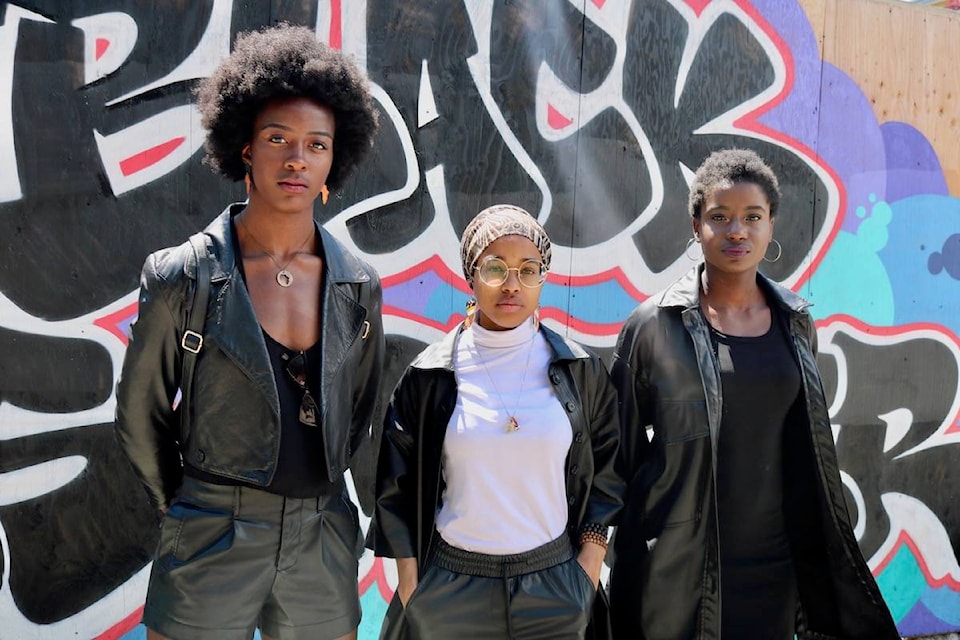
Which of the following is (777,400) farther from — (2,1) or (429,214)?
(2,1)

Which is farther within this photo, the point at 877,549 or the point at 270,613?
the point at 877,549

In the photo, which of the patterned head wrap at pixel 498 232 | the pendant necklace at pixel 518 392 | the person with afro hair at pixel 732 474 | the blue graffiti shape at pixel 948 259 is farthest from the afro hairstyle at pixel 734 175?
the blue graffiti shape at pixel 948 259

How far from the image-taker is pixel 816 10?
175 inches

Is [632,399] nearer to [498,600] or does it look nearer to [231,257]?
[498,600]

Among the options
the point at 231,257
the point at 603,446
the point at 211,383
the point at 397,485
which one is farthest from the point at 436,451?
the point at 231,257

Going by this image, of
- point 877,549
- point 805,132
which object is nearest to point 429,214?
point 805,132

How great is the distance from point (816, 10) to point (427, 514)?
11.4 feet

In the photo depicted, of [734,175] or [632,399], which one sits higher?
[734,175]

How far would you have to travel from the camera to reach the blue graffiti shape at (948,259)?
4816mm

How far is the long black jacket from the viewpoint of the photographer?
7.79 feet

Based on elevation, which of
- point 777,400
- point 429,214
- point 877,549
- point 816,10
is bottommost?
point 877,549

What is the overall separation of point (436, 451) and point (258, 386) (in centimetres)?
51

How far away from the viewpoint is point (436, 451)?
2365 mm

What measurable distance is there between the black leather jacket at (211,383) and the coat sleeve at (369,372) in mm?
215
